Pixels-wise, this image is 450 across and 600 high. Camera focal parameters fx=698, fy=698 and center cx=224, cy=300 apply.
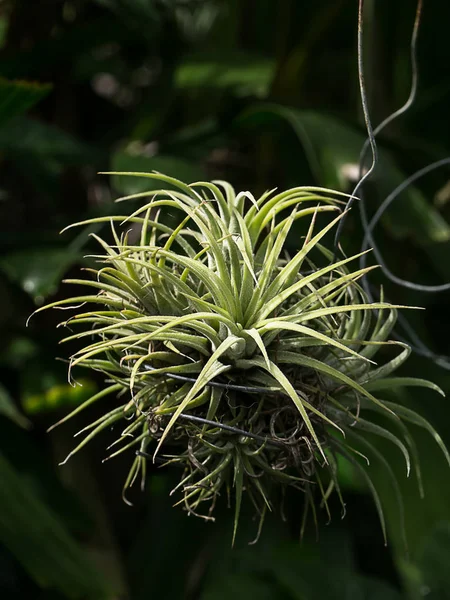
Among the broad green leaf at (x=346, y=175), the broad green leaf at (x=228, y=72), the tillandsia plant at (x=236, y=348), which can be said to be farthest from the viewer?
the broad green leaf at (x=228, y=72)

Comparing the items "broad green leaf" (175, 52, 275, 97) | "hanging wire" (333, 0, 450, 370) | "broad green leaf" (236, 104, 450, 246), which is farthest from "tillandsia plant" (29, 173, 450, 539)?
"broad green leaf" (175, 52, 275, 97)

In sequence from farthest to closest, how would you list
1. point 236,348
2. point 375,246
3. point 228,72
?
1. point 228,72
2. point 375,246
3. point 236,348

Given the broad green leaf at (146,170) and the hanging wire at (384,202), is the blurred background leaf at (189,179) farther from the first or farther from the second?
the hanging wire at (384,202)

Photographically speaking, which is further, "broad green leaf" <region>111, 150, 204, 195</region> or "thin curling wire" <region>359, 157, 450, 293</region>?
"broad green leaf" <region>111, 150, 204, 195</region>

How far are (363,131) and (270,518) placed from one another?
0.63 m

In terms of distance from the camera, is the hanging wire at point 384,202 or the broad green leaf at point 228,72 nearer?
the hanging wire at point 384,202

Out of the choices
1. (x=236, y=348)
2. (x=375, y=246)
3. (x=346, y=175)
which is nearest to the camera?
(x=236, y=348)

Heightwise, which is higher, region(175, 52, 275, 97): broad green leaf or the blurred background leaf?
region(175, 52, 275, 97): broad green leaf

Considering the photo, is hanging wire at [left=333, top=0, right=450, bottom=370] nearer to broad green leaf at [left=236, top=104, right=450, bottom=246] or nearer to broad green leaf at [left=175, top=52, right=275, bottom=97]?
broad green leaf at [left=236, top=104, right=450, bottom=246]

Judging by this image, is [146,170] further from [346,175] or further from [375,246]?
[375,246]

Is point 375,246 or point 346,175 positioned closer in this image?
point 375,246

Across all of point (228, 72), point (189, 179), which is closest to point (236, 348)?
point (189, 179)

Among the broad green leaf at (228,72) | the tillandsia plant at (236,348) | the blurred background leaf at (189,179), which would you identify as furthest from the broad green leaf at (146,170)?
the tillandsia plant at (236,348)

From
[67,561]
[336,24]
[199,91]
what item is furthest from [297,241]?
[336,24]
